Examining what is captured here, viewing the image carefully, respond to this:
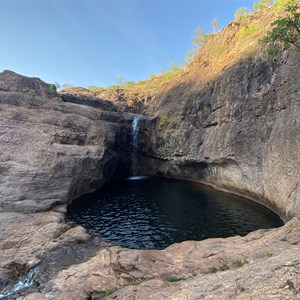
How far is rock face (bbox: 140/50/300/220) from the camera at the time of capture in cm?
1927

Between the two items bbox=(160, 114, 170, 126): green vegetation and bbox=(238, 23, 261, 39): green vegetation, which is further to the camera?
bbox=(160, 114, 170, 126): green vegetation

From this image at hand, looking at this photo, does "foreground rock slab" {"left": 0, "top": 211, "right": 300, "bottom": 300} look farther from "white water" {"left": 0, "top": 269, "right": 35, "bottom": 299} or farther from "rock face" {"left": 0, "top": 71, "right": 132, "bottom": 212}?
"rock face" {"left": 0, "top": 71, "right": 132, "bottom": 212}

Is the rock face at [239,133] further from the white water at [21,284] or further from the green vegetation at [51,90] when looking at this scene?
the white water at [21,284]

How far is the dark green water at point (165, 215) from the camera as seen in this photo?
17312 mm

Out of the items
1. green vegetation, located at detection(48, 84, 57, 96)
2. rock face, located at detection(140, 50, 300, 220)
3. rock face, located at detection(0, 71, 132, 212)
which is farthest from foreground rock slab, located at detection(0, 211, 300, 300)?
green vegetation, located at detection(48, 84, 57, 96)

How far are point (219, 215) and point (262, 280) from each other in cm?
1495

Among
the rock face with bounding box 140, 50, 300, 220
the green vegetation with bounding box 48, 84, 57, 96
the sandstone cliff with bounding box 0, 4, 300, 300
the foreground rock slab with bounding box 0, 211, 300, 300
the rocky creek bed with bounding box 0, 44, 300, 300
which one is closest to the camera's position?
the foreground rock slab with bounding box 0, 211, 300, 300

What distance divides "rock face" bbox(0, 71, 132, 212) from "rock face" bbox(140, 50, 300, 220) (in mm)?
9081

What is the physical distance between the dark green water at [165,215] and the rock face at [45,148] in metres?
2.47

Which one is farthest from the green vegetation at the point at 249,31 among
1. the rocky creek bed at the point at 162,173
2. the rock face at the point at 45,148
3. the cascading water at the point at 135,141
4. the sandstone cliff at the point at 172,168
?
the rock face at the point at 45,148

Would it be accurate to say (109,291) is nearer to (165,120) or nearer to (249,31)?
(249,31)

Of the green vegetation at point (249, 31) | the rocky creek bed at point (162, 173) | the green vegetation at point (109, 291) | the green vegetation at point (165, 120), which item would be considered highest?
the green vegetation at point (249, 31)

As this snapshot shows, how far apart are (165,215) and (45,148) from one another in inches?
545

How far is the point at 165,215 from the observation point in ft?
70.0
